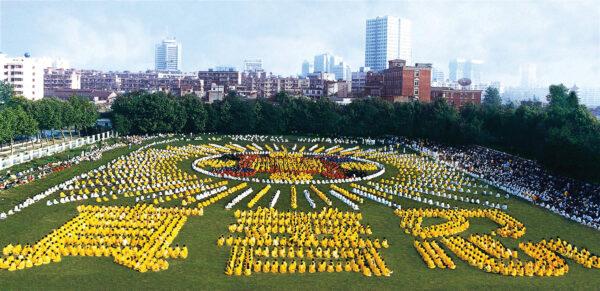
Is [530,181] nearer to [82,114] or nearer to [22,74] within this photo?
[82,114]

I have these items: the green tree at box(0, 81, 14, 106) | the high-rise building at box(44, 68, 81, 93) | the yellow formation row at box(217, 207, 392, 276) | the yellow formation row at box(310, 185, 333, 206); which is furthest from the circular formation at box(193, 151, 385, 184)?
the high-rise building at box(44, 68, 81, 93)

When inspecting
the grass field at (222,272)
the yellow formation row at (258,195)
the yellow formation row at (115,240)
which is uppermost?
the yellow formation row at (258,195)

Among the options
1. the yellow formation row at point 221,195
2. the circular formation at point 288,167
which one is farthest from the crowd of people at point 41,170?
the yellow formation row at point 221,195

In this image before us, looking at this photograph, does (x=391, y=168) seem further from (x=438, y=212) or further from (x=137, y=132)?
(x=137, y=132)

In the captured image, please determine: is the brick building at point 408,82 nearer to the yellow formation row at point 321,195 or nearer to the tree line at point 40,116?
the tree line at point 40,116

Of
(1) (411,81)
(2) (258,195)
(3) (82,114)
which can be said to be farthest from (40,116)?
(1) (411,81)
